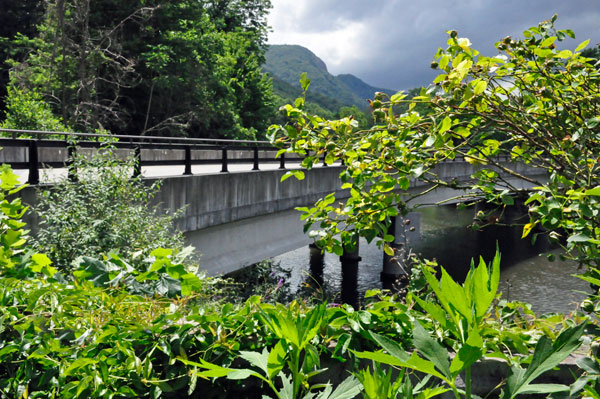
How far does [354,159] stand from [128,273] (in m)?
1.63

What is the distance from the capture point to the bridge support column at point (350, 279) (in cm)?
2197

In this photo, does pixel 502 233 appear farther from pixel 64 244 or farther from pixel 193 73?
pixel 64 244

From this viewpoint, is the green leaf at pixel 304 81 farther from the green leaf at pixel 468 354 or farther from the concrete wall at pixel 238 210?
the concrete wall at pixel 238 210

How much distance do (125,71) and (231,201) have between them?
20309mm

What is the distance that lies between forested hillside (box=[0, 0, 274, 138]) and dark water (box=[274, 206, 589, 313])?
1226 cm

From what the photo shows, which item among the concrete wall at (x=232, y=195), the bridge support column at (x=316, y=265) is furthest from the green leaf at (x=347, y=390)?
the bridge support column at (x=316, y=265)

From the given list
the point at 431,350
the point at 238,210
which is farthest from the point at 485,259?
the point at 431,350

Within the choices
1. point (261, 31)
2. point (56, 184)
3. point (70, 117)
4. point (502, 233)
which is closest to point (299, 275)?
point (70, 117)

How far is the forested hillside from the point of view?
27906 millimetres

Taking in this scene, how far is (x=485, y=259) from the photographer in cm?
3158

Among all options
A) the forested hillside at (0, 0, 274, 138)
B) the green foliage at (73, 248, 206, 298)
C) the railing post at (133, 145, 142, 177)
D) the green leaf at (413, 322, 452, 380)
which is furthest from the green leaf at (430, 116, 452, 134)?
the forested hillside at (0, 0, 274, 138)

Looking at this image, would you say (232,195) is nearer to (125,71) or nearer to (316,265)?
(316,265)

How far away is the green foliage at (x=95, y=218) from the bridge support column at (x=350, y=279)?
41.3 ft

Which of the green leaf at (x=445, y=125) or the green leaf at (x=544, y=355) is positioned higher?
the green leaf at (x=445, y=125)
